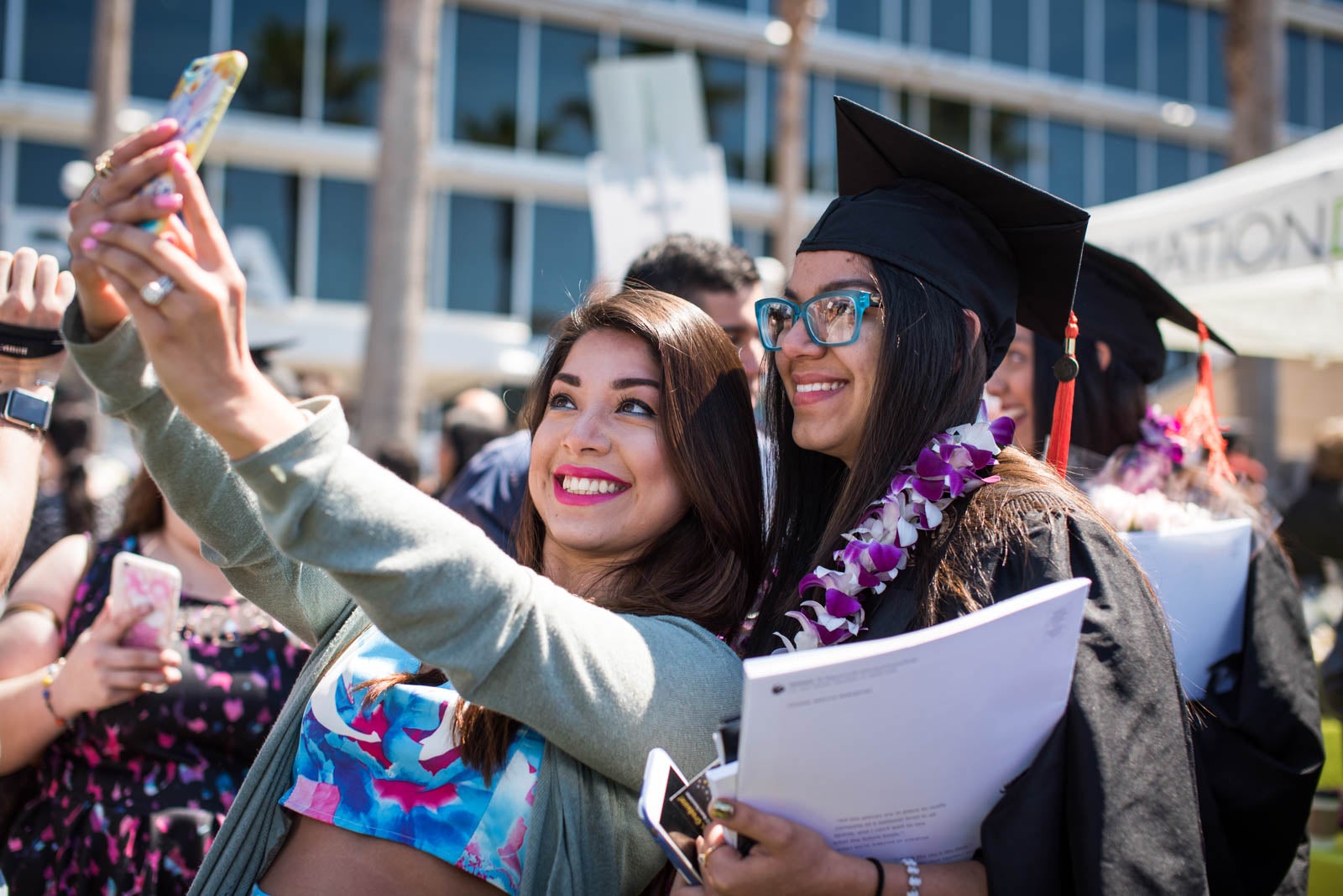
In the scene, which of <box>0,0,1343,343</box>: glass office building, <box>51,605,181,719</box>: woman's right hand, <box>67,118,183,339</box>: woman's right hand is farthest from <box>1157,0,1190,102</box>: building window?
<box>67,118,183,339</box>: woman's right hand

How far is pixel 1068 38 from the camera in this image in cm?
2238

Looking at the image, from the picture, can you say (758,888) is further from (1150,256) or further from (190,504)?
(1150,256)

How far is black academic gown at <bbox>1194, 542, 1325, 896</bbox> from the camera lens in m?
2.29

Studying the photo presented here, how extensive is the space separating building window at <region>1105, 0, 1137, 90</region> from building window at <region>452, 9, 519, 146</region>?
40.0ft

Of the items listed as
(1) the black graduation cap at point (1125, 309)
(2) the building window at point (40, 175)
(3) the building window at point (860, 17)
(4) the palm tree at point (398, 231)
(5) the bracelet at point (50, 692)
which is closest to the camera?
(5) the bracelet at point (50, 692)

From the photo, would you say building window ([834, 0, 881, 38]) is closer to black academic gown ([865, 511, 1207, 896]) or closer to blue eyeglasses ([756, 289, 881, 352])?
blue eyeglasses ([756, 289, 881, 352])

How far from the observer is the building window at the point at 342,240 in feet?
58.5

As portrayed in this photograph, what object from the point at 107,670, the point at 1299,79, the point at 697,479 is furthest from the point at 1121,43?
the point at 107,670

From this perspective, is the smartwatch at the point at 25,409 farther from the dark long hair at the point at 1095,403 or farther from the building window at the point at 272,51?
the building window at the point at 272,51

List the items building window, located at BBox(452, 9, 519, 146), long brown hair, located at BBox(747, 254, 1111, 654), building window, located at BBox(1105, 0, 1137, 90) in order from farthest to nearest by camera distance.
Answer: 1. building window, located at BBox(1105, 0, 1137, 90)
2. building window, located at BBox(452, 9, 519, 146)
3. long brown hair, located at BBox(747, 254, 1111, 654)

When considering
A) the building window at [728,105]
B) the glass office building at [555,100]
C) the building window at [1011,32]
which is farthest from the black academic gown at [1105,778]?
the building window at [1011,32]

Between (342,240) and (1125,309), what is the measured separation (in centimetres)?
1672

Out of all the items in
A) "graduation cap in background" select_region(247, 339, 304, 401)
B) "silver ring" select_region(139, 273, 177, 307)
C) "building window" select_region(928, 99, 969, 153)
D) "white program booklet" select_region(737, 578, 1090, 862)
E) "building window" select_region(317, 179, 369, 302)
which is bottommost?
"white program booklet" select_region(737, 578, 1090, 862)

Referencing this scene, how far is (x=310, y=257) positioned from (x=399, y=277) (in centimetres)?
975
